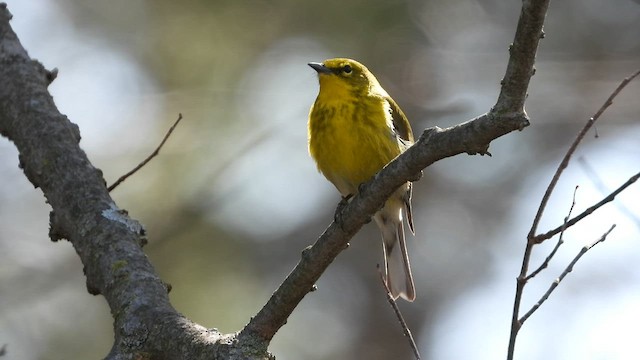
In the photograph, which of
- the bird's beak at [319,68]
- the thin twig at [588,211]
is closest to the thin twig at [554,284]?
the thin twig at [588,211]

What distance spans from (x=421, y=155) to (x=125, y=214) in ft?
4.67

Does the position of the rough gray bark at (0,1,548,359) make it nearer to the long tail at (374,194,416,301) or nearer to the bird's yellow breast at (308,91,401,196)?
the bird's yellow breast at (308,91,401,196)

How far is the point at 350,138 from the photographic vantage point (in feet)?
15.5

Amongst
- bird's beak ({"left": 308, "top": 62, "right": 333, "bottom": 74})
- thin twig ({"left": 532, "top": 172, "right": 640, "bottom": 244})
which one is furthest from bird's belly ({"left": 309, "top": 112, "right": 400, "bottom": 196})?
thin twig ({"left": 532, "top": 172, "right": 640, "bottom": 244})

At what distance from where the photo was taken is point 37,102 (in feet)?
13.1

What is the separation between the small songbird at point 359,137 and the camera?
4.71 m

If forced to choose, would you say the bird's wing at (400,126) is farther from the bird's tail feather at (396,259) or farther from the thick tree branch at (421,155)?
the thick tree branch at (421,155)

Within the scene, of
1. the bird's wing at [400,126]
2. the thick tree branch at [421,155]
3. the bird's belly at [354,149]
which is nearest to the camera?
the thick tree branch at [421,155]

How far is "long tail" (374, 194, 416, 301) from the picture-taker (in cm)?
529

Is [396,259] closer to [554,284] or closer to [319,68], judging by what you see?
[319,68]

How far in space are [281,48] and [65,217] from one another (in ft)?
16.2

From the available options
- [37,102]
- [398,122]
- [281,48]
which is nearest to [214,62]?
[281,48]

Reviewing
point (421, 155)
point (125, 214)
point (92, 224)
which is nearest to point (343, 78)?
point (125, 214)

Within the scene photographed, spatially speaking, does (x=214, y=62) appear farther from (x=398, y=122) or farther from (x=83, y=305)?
(x=398, y=122)
